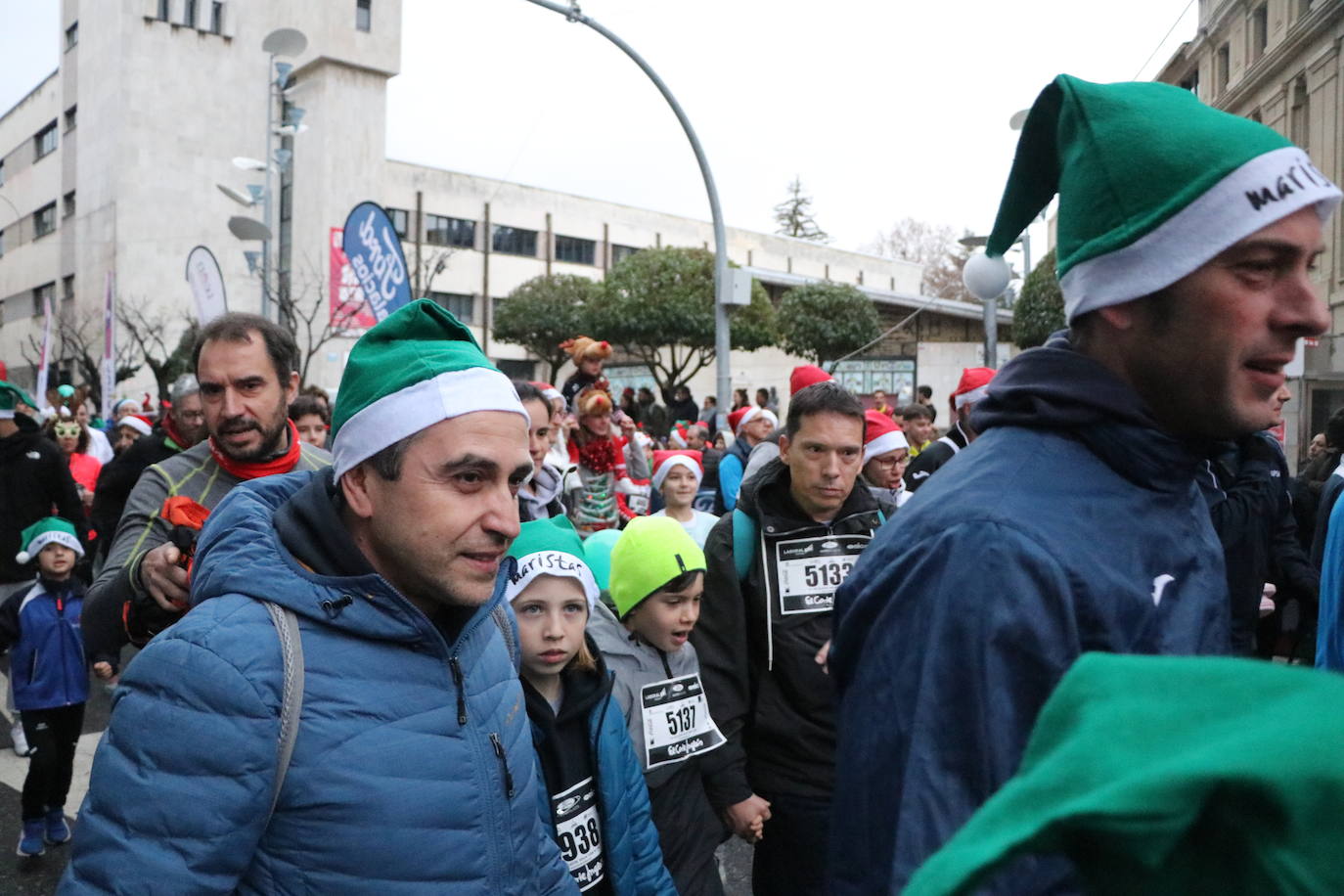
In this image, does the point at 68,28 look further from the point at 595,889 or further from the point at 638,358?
the point at 595,889

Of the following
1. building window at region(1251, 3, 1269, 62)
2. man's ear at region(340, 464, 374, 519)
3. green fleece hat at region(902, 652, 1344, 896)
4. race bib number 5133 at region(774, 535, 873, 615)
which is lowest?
race bib number 5133 at region(774, 535, 873, 615)

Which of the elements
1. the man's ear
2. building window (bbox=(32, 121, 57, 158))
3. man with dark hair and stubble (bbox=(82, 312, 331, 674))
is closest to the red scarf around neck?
man with dark hair and stubble (bbox=(82, 312, 331, 674))

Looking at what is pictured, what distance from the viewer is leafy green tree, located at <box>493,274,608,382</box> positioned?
4262 centimetres

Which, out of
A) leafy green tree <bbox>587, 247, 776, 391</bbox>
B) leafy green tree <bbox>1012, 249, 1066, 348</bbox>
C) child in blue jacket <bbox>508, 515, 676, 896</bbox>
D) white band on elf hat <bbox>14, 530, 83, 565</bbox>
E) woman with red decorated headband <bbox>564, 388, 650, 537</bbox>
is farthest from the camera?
leafy green tree <bbox>587, 247, 776, 391</bbox>

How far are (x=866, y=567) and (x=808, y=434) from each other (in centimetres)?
265

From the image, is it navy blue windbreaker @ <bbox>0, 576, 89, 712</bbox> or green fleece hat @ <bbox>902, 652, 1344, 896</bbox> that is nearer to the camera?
green fleece hat @ <bbox>902, 652, 1344, 896</bbox>

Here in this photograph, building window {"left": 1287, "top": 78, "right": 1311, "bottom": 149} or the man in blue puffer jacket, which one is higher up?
building window {"left": 1287, "top": 78, "right": 1311, "bottom": 149}

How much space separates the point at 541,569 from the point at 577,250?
51816mm

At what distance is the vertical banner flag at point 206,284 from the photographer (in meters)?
12.2

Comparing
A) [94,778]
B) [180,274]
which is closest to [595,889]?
[94,778]

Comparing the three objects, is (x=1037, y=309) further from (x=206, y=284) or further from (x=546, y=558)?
(x=546, y=558)

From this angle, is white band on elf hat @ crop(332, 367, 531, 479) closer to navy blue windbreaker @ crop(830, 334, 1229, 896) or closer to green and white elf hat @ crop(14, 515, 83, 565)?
navy blue windbreaker @ crop(830, 334, 1229, 896)

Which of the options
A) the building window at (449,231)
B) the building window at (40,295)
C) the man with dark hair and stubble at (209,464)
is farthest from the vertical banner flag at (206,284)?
the building window at (40,295)

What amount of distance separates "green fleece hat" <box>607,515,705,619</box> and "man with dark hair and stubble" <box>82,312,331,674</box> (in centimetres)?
112
